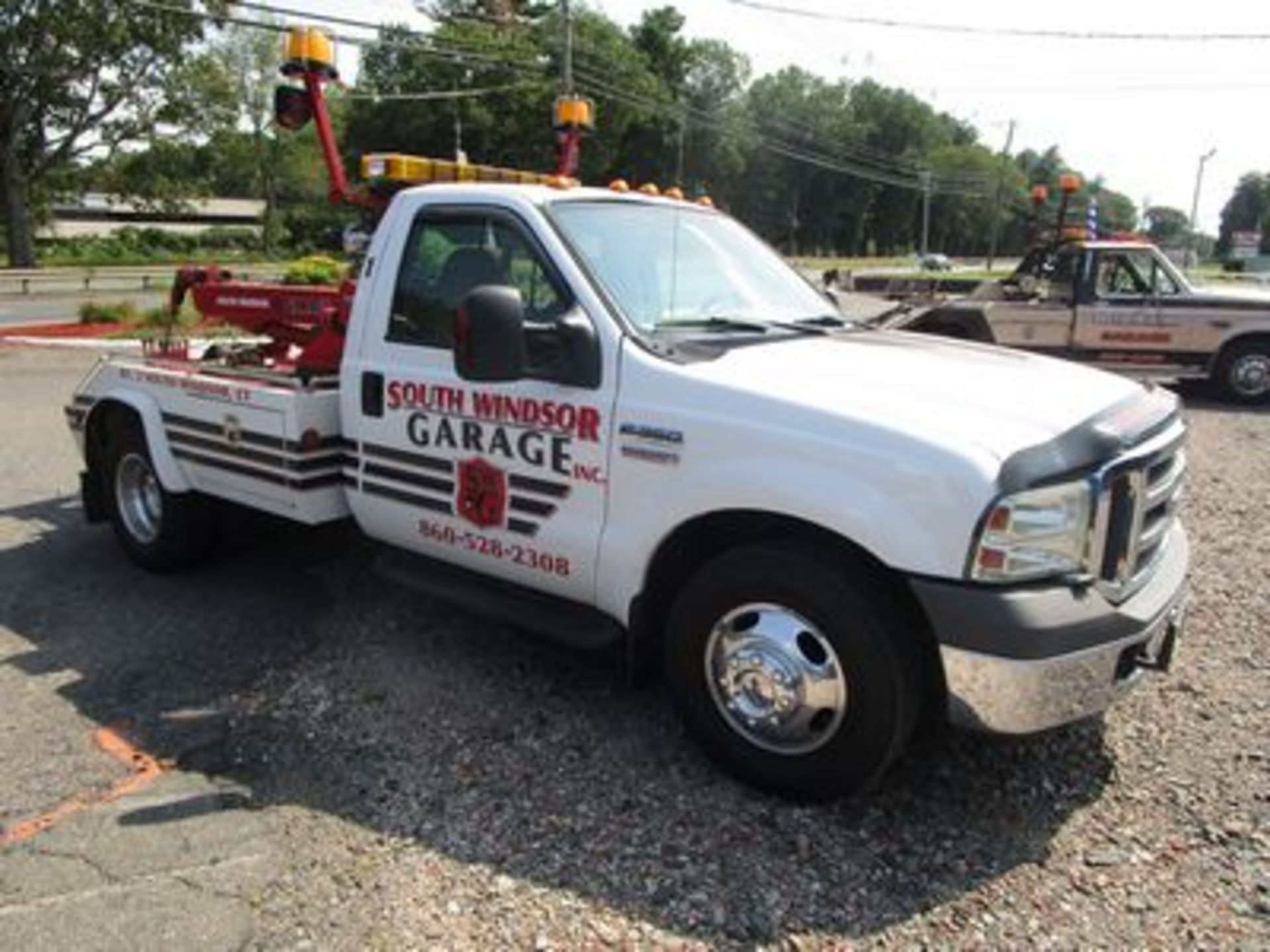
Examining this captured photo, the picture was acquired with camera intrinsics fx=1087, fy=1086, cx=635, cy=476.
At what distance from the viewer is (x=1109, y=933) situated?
2.91 metres

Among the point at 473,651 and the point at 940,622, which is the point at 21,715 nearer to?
the point at 473,651

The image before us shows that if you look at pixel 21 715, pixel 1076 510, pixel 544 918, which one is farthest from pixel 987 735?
pixel 21 715

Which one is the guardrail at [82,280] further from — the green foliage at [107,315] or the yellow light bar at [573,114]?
the yellow light bar at [573,114]

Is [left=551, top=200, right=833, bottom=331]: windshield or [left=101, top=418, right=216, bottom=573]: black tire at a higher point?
[left=551, top=200, right=833, bottom=331]: windshield

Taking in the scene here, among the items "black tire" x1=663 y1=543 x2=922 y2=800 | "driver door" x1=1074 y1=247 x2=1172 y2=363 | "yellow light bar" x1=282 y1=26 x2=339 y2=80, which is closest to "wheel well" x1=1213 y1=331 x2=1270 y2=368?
"driver door" x1=1074 y1=247 x2=1172 y2=363

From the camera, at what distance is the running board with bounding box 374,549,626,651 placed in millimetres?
3840

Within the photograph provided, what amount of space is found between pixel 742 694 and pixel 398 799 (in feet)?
3.83

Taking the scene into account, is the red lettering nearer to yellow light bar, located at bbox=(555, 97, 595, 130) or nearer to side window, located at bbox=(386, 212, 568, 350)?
side window, located at bbox=(386, 212, 568, 350)

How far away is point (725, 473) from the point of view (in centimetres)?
339

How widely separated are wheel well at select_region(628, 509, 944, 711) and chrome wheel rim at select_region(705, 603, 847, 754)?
0.76ft

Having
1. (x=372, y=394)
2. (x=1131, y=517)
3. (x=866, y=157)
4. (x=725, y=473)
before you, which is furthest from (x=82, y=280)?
(x=866, y=157)

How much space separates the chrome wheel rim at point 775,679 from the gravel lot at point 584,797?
0.80ft

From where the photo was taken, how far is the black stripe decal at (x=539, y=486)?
12.6 ft

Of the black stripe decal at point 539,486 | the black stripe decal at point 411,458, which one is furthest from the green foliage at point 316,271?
the black stripe decal at point 539,486
